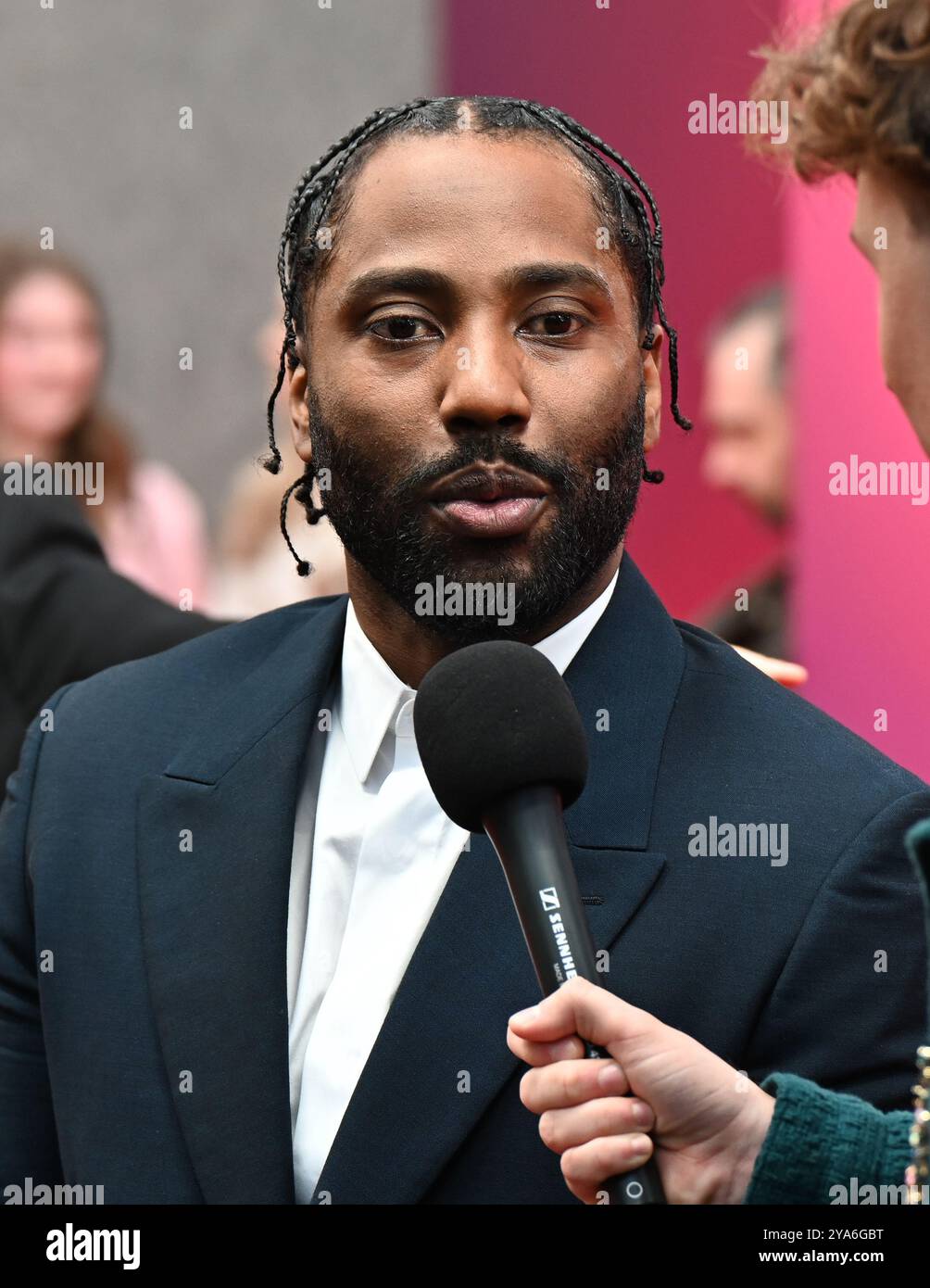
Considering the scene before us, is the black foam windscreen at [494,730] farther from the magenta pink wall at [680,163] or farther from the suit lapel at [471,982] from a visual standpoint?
the magenta pink wall at [680,163]

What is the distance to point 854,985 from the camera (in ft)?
6.31

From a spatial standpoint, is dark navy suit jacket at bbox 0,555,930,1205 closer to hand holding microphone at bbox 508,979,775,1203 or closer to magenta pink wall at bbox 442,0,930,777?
hand holding microphone at bbox 508,979,775,1203

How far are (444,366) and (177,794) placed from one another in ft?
2.18

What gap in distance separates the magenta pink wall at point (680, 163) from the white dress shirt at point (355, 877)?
8.43 ft

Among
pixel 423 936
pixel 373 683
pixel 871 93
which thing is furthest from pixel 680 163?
pixel 423 936

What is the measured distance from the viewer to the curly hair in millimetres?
1812

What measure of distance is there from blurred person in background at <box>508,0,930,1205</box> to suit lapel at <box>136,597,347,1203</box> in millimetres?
559

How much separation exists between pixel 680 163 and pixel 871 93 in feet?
11.1

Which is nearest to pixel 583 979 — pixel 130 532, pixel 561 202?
pixel 561 202

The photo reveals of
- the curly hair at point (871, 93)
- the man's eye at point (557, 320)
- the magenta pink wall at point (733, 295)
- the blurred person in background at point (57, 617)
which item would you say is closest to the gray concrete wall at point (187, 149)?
the magenta pink wall at point (733, 295)

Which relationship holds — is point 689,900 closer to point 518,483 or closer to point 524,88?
point 518,483

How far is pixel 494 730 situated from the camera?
5.41ft

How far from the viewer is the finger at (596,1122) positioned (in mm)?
1515

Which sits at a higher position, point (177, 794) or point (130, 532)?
point (130, 532)
